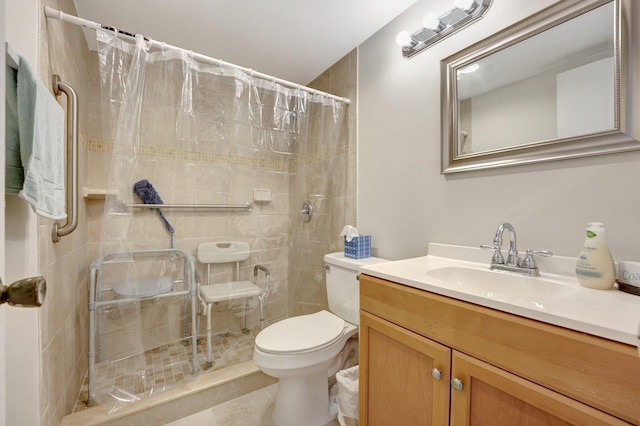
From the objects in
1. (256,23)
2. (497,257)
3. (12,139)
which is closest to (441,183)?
(497,257)

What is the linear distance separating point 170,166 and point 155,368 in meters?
1.30

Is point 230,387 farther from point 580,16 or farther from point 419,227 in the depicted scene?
point 580,16

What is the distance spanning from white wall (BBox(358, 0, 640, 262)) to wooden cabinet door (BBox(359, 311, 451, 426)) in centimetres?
59

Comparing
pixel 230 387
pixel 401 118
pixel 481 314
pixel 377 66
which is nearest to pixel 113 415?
pixel 230 387

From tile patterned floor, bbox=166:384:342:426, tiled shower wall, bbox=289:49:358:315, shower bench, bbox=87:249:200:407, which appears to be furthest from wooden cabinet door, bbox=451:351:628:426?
shower bench, bbox=87:249:200:407

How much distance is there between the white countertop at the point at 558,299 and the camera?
0.57 metres

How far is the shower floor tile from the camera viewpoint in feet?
4.71

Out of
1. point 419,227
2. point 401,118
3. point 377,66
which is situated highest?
point 377,66

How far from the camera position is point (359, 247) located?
1637 mm

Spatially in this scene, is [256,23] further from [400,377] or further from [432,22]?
[400,377]

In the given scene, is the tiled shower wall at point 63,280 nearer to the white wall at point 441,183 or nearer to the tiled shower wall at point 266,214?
the tiled shower wall at point 266,214

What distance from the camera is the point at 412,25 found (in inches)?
58.7

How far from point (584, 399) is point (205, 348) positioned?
207 centimetres

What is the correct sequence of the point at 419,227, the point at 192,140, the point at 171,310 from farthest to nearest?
the point at 171,310 → the point at 192,140 → the point at 419,227
